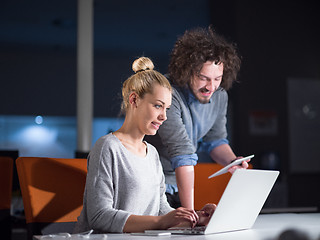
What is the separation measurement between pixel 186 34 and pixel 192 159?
19.5 inches

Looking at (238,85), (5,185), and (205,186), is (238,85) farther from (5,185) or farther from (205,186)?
(5,185)

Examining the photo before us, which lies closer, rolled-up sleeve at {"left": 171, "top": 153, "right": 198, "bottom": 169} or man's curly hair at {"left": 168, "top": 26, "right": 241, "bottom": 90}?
rolled-up sleeve at {"left": 171, "top": 153, "right": 198, "bottom": 169}

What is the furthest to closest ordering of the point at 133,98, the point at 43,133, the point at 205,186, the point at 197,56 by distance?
the point at 43,133 → the point at 205,186 → the point at 197,56 → the point at 133,98

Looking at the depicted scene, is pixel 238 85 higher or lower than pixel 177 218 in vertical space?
higher

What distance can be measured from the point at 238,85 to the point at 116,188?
3.54 m

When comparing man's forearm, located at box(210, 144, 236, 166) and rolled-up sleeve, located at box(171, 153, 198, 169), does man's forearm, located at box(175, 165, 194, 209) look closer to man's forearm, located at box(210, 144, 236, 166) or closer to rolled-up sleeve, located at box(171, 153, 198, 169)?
rolled-up sleeve, located at box(171, 153, 198, 169)

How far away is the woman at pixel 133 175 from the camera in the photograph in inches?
42.9

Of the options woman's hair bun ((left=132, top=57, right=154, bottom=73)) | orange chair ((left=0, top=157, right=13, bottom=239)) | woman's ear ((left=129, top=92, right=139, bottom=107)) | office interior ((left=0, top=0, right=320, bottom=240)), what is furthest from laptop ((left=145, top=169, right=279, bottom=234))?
office interior ((left=0, top=0, right=320, bottom=240))

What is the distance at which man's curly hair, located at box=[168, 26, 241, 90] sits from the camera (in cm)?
155

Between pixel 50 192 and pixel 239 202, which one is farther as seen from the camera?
pixel 50 192

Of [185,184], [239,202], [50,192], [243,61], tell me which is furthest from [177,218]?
[243,61]

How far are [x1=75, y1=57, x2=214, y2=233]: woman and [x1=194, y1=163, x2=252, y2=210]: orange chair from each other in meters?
0.36

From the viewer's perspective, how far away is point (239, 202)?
1071 millimetres

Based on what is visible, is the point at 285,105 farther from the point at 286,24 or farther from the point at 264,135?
the point at 286,24
